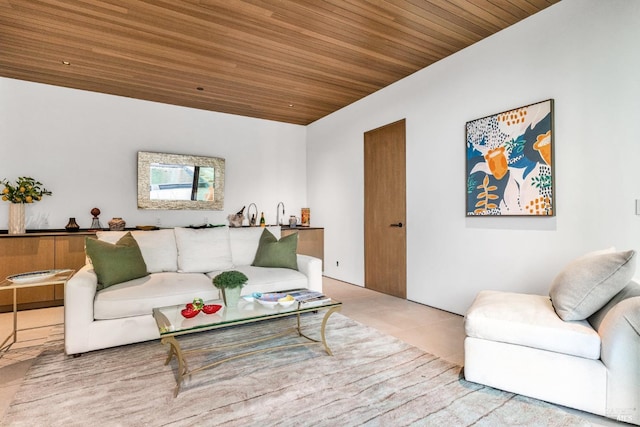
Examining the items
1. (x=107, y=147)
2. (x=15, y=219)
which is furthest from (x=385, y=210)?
(x=15, y=219)

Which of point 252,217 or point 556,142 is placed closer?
point 556,142

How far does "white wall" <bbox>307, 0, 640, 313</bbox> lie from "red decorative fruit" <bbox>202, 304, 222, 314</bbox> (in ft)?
8.16

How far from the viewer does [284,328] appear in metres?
3.04

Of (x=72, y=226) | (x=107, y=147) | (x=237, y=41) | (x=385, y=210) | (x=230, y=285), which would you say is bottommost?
(x=230, y=285)

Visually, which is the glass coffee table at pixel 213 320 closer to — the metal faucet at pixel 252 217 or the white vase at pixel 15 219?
the white vase at pixel 15 219

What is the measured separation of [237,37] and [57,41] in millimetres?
1731

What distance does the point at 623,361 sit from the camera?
5.50 feet

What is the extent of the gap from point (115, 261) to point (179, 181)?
2.48 metres

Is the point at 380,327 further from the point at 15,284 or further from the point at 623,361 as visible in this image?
the point at 15,284

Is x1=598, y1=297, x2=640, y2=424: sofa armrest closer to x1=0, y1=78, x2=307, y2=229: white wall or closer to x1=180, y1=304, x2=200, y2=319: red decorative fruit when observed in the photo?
x1=180, y1=304, x2=200, y2=319: red decorative fruit

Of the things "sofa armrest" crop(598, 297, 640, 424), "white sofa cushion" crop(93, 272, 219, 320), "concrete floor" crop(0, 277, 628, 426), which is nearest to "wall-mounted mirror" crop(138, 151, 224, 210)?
"concrete floor" crop(0, 277, 628, 426)

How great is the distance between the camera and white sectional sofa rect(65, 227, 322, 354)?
246 cm

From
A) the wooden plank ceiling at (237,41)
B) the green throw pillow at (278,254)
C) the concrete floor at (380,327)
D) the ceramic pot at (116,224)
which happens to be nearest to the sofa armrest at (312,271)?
the green throw pillow at (278,254)

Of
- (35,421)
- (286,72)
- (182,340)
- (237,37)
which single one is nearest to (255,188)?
(286,72)
